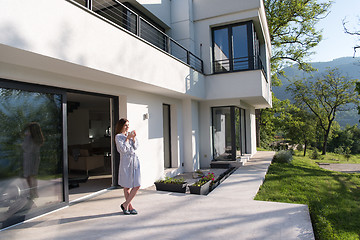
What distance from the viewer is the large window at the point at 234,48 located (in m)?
9.05

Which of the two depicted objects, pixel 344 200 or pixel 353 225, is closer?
pixel 353 225

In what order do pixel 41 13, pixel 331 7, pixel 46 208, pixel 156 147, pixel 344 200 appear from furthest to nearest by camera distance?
1. pixel 331 7
2. pixel 156 147
3. pixel 344 200
4. pixel 46 208
5. pixel 41 13

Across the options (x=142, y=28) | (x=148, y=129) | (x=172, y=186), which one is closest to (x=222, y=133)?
(x=148, y=129)

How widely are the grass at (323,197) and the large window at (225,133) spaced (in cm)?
177

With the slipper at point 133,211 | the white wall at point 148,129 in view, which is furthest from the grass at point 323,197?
the white wall at point 148,129

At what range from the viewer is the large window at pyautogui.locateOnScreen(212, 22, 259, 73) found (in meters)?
9.05

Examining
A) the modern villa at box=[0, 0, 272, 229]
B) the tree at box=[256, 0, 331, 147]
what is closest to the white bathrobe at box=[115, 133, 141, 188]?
the modern villa at box=[0, 0, 272, 229]

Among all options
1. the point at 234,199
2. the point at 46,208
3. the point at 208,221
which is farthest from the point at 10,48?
the point at 234,199

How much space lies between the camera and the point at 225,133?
10.2 m

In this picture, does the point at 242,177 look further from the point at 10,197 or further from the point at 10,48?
the point at 10,48

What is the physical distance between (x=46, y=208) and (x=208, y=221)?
287 cm

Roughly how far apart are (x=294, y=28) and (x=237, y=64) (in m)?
13.3

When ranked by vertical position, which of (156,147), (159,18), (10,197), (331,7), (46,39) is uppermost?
(331,7)

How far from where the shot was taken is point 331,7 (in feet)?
56.6
